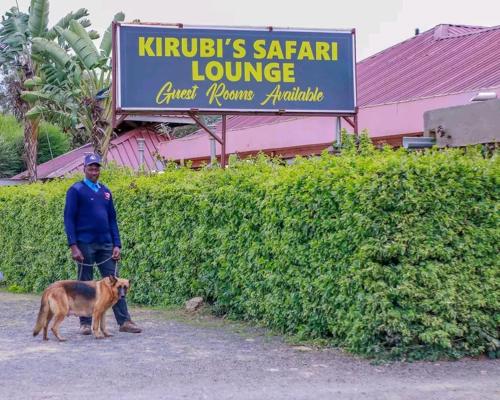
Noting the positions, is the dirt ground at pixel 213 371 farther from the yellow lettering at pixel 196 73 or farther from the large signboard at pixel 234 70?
the yellow lettering at pixel 196 73

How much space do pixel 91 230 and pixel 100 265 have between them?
16.8 inches

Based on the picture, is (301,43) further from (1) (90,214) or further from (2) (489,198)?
(2) (489,198)

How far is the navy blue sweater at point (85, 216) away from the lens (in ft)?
33.5

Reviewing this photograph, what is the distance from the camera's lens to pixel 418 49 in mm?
20219

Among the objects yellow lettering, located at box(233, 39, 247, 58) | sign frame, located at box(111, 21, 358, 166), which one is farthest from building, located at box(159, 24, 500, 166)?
yellow lettering, located at box(233, 39, 247, 58)

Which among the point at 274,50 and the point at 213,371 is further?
the point at 274,50

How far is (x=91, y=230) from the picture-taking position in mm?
10320

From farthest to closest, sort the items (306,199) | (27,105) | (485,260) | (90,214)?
1. (27,105)
2. (90,214)
3. (306,199)
4. (485,260)

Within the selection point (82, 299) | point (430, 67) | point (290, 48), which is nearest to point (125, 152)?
point (430, 67)

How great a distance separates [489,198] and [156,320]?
4716mm

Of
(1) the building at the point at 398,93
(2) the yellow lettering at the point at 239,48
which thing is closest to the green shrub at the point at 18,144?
(1) the building at the point at 398,93

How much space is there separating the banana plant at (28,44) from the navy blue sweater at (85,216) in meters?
15.5

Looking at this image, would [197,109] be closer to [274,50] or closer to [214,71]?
[214,71]

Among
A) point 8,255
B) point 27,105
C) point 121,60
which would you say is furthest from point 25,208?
point 27,105
